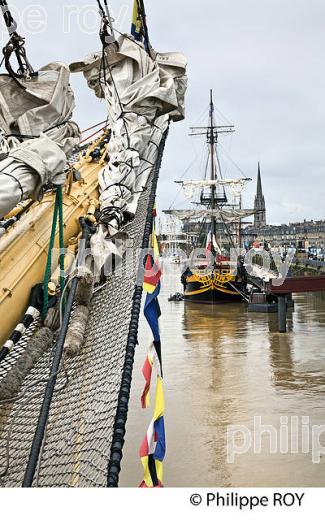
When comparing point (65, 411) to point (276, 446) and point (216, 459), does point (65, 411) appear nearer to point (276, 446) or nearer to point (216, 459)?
point (216, 459)

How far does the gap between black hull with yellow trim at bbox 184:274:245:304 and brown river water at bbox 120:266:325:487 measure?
8.96 m

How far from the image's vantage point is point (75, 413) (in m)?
2.85

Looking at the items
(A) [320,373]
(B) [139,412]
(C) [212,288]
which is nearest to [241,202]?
(C) [212,288]

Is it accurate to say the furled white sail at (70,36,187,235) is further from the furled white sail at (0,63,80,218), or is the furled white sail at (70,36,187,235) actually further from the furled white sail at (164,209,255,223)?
the furled white sail at (164,209,255,223)

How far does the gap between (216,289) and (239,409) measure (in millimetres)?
17036

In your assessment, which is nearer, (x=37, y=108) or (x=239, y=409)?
(x=37, y=108)

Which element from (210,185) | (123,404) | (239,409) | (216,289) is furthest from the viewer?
(210,185)

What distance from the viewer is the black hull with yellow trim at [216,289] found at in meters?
25.3

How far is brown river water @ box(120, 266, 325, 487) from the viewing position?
590 cm

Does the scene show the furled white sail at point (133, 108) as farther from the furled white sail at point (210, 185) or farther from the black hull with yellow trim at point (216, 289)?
the furled white sail at point (210, 185)

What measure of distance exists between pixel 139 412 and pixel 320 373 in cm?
409
